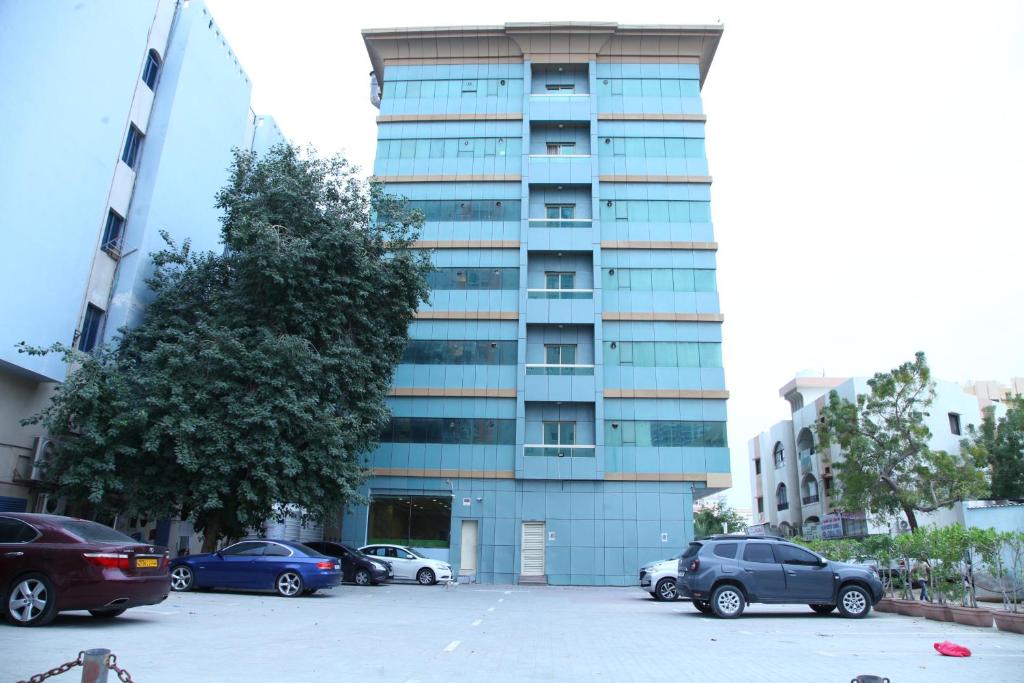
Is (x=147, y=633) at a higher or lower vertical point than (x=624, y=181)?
lower

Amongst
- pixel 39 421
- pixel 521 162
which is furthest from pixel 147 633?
pixel 521 162

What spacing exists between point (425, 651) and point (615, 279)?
1010 inches

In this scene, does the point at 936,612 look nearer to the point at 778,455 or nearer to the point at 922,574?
the point at 922,574

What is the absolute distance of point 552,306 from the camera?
107 ft

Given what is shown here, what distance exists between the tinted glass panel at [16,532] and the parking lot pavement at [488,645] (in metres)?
1.12

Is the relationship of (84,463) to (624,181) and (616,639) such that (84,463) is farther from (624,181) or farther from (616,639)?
(624,181)

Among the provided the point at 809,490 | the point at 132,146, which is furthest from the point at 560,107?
the point at 809,490

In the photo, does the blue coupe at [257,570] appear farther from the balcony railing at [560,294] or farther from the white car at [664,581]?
the balcony railing at [560,294]

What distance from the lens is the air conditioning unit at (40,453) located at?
19.3 metres

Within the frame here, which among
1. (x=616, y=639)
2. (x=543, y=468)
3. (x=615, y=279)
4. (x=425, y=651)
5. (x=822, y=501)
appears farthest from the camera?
(x=822, y=501)

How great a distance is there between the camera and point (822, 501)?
46375 mm

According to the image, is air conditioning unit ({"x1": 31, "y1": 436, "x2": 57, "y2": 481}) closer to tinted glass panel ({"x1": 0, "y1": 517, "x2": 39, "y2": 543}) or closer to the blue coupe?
the blue coupe

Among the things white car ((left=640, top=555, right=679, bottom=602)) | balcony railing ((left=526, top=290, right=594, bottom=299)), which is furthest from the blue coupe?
balcony railing ((left=526, top=290, right=594, bottom=299))

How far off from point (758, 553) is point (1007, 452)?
28.1 m
